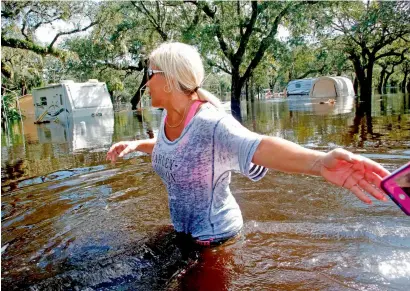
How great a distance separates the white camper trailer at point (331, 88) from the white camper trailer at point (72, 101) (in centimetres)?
2014

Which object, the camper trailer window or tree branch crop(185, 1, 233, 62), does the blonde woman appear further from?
the camper trailer window

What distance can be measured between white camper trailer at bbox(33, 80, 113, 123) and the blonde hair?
2201 cm

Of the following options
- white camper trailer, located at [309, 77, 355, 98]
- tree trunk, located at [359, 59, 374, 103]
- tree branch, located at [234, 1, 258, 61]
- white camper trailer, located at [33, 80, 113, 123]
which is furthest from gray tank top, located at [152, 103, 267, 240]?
white camper trailer, located at [309, 77, 355, 98]

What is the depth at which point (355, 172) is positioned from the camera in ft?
4.77

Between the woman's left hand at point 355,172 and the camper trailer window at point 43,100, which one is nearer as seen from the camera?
the woman's left hand at point 355,172

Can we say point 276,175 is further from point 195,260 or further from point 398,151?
point 195,260

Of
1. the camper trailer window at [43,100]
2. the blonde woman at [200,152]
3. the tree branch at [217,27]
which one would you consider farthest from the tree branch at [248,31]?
the blonde woman at [200,152]

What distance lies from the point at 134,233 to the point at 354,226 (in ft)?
5.39

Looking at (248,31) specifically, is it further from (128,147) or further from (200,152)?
(200,152)

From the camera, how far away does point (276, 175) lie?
4.54 metres

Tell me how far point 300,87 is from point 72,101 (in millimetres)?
32031

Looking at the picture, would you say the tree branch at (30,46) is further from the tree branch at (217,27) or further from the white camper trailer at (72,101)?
the tree branch at (217,27)

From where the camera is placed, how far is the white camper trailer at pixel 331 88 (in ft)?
110

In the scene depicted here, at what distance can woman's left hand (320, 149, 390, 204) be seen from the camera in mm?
1401
